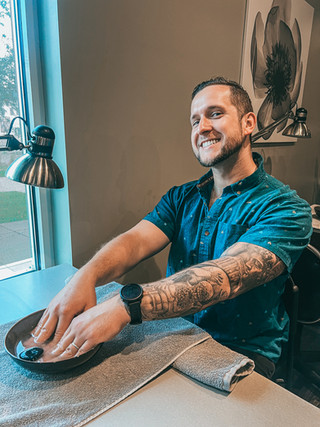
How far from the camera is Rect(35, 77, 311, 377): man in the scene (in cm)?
79

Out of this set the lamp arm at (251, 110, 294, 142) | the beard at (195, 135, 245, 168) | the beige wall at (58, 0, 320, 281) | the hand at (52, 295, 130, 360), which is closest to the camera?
the hand at (52, 295, 130, 360)

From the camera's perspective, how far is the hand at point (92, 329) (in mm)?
729

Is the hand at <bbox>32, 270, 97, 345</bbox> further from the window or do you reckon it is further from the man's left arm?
the window

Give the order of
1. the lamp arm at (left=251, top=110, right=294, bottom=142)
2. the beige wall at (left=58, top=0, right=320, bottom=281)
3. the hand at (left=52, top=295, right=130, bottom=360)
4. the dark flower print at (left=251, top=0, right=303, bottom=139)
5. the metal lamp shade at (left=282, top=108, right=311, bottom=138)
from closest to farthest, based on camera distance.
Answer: the hand at (left=52, top=295, right=130, bottom=360), the beige wall at (left=58, top=0, right=320, bottom=281), the lamp arm at (left=251, top=110, right=294, bottom=142), the dark flower print at (left=251, top=0, right=303, bottom=139), the metal lamp shade at (left=282, top=108, right=311, bottom=138)

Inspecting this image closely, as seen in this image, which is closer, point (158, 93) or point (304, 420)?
point (304, 420)

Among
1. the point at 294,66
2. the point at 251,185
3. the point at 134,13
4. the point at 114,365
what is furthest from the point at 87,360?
the point at 294,66

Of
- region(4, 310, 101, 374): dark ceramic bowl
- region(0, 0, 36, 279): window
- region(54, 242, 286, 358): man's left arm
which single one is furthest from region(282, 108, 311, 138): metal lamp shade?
region(4, 310, 101, 374): dark ceramic bowl

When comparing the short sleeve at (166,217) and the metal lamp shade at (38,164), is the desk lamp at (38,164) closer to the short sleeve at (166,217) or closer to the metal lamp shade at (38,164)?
the metal lamp shade at (38,164)

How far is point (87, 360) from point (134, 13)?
1.34m

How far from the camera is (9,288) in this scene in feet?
3.69

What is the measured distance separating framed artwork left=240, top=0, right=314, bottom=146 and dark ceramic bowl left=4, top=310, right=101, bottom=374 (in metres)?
1.83

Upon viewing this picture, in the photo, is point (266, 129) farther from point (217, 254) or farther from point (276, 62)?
point (217, 254)

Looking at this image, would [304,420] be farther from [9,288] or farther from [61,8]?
[61,8]

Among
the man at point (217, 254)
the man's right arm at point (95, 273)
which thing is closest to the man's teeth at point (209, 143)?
the man at point (217, 254)
